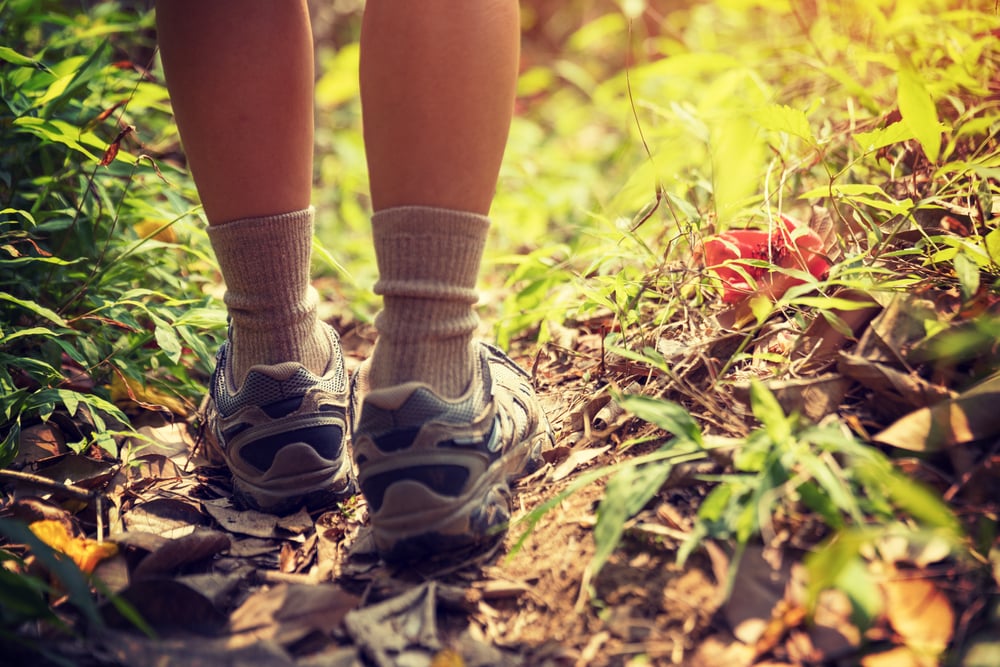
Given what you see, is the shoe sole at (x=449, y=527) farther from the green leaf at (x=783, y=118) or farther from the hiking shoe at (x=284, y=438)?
the green leaf at (x=783, y=118)

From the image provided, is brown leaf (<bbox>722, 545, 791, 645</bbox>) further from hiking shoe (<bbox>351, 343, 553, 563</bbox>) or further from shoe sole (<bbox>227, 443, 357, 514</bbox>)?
shoe sole (<bbox>227, 443, 357, 514</bbox>)

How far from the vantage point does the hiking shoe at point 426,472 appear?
37.5 inches

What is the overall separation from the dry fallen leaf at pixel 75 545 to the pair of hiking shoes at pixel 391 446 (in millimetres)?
238

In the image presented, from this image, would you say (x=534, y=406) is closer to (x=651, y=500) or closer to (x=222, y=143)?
(x=651, y=500)

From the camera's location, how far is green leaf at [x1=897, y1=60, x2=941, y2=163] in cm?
102

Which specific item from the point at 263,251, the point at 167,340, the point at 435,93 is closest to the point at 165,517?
the point at 167,340

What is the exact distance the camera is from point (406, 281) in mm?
989

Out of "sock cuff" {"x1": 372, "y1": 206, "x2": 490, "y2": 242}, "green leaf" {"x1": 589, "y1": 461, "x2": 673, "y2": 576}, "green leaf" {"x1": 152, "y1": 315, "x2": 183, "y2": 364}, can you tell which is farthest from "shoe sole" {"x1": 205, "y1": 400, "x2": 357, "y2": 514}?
"green leaf" {"x1": 589, "y1": 461, "x2": 673, "y2": 576}

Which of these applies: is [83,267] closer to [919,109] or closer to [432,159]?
[432,159]

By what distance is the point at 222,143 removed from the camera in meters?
1.08

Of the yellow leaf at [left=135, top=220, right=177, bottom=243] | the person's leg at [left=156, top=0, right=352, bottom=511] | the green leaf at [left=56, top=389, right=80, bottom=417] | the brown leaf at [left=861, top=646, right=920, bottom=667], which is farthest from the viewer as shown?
the yellow leaf at [left=135, top=220, right=177, bottom=243]

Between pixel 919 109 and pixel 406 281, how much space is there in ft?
2.50

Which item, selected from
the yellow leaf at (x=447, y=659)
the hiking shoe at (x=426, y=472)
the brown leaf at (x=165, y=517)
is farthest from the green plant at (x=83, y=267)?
the yellow leaf at (x=447, y=659)

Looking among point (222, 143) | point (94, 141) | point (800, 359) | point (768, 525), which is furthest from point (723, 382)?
point (94, 141)
